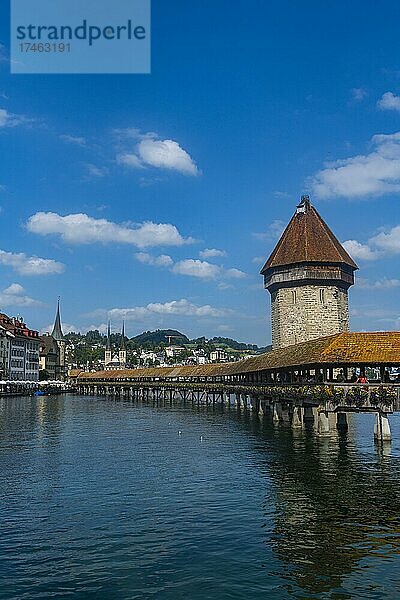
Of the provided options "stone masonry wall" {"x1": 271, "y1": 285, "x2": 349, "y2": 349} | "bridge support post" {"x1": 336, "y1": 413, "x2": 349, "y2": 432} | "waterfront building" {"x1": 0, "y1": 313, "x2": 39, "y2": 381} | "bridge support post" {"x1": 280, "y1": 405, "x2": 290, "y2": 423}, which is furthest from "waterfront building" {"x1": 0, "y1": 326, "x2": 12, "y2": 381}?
"bridge support post" {"x1": 336, "y1": 413, "x2": 349, "y2": 432}

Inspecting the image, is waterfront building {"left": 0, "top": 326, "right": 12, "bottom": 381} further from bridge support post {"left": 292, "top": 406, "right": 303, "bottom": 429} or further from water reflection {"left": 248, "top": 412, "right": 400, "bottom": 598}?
water reflection {"left": 248, "top": 412, "right": 400, "bottom": 598}

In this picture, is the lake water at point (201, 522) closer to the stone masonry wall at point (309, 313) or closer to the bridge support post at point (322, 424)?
the bridge support post at point (322, 424)

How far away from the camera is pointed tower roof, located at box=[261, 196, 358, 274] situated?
69.5m

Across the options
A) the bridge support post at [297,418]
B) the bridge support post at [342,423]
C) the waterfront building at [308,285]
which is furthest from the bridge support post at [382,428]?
the waterfront building at [308,285]

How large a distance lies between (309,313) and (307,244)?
811 cm

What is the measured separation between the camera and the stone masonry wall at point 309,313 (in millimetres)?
67500

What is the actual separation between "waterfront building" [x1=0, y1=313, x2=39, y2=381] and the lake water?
257ft

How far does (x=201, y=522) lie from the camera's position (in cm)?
1595

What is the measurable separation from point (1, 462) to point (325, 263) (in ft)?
163

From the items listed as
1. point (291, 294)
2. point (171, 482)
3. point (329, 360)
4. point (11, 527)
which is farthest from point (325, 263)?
point (11, 527)

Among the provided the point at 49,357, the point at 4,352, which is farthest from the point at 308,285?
the point at 49,357

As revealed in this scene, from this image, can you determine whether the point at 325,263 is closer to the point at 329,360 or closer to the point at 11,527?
the point at 329,360

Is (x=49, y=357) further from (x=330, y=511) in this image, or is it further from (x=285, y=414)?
(x=330, y=511)

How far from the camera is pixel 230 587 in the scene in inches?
457
